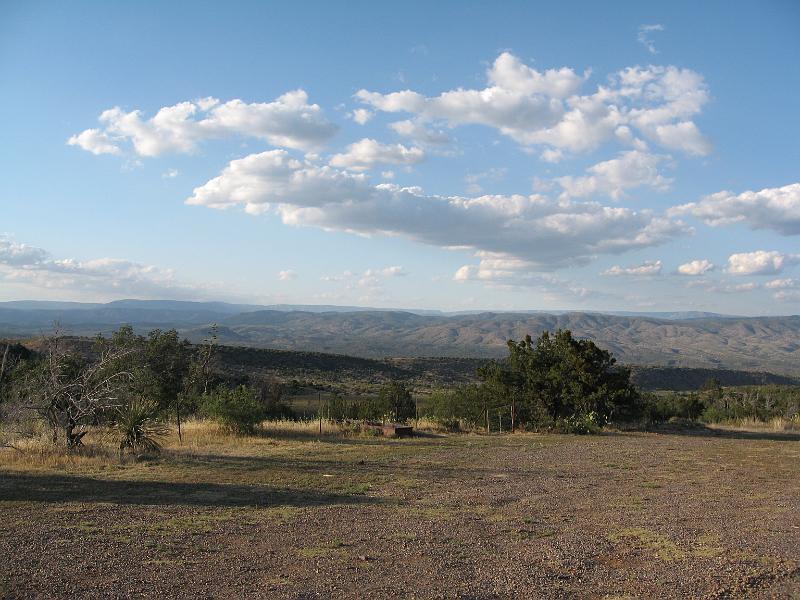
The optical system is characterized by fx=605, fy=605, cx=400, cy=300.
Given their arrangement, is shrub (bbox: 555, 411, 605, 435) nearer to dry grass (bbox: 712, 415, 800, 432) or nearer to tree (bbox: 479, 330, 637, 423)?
tree (bbox: 479, 330, 637, 423)

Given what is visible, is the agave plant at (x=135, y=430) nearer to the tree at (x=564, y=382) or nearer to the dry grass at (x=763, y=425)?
the tree at (x=564, y=382)

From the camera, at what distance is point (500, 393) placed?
2508 centimetres

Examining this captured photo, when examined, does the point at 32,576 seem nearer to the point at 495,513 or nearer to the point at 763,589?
the point at 495,513

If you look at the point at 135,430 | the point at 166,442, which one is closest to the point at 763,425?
the point at 166,442

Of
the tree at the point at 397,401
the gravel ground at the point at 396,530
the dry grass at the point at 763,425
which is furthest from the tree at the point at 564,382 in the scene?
the gravel ground at the point at 396,530

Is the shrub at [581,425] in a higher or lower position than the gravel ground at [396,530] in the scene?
lower

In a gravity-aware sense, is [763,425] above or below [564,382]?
below

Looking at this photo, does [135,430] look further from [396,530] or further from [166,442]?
[396,530]

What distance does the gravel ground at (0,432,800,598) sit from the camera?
19.3 ft

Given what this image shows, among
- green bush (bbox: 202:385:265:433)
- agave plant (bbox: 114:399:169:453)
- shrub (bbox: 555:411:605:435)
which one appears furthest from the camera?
shrub (bbox: 555:411:605:435)

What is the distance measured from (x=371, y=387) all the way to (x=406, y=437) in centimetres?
4274

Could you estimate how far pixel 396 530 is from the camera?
25.8 feet

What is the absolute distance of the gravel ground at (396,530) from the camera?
19.3ft

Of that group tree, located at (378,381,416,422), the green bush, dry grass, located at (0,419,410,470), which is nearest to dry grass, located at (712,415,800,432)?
dry grass, located at (0,419,410,470)
